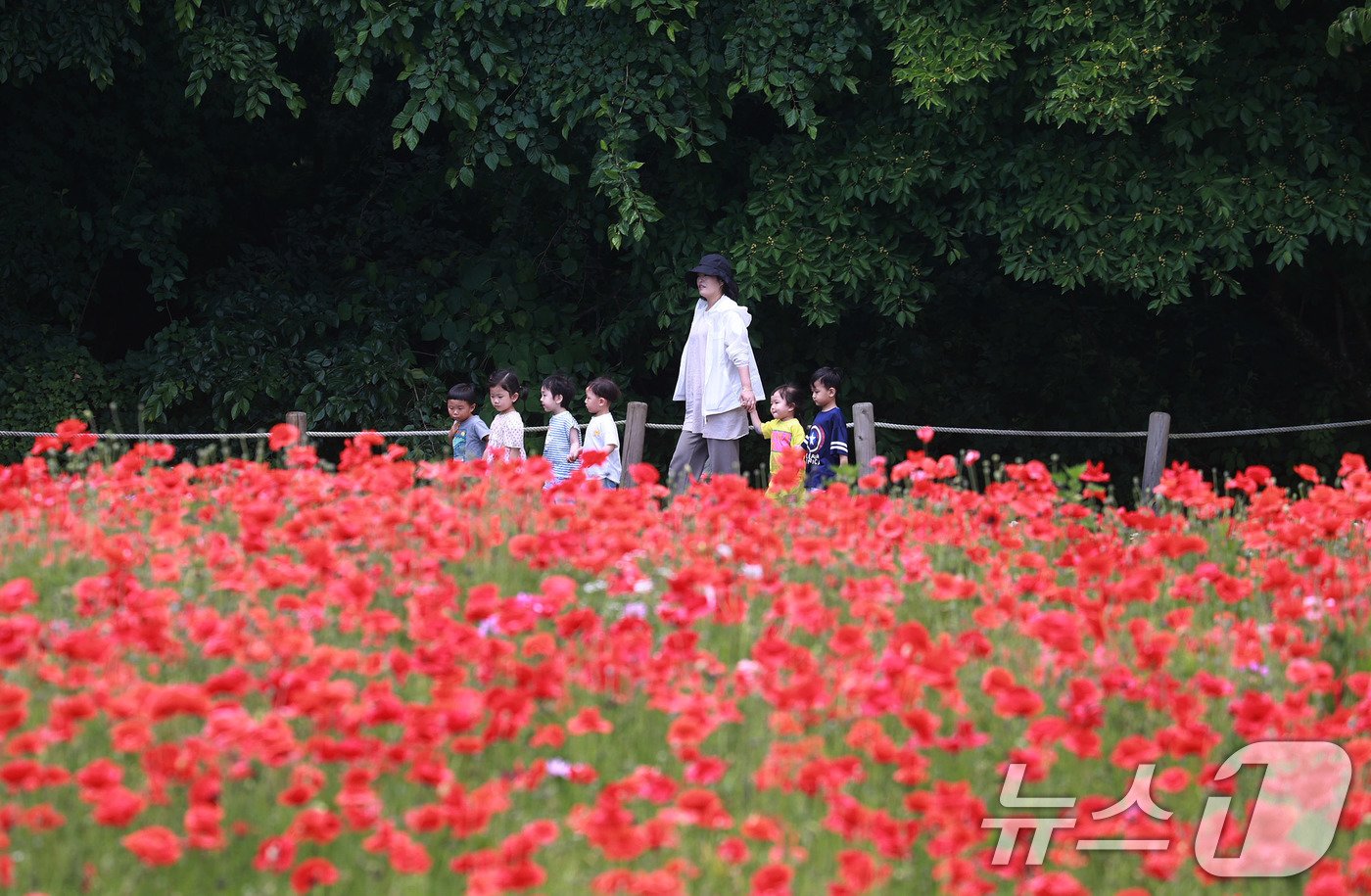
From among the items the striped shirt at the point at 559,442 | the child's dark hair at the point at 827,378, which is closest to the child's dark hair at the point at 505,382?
the striped shirt at the point at 559,442

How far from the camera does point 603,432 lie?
9156 millimetres

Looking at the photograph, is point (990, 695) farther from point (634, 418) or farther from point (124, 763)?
point (634, 418)

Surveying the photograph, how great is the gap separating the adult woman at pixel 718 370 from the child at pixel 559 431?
65cm

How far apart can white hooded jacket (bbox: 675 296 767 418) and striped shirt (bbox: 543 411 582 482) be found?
70 cm

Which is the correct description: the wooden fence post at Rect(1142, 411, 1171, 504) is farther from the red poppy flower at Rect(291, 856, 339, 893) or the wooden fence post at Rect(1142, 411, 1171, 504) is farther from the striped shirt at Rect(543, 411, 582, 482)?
the red poppy flower at Rect(291, 856, 339, 893)

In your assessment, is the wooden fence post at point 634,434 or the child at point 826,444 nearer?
the child at point 826,444

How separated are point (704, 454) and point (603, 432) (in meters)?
1.15

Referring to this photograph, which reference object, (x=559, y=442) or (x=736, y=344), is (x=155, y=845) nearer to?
(x=559, y=442)

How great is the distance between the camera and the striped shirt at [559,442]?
9.11 metres

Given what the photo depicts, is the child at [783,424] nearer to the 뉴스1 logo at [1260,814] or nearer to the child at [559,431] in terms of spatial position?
the child at [559,431]

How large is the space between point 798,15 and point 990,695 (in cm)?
797

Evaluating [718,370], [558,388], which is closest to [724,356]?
[718,370]

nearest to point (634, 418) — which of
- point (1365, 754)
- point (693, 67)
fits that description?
point (693, 67)

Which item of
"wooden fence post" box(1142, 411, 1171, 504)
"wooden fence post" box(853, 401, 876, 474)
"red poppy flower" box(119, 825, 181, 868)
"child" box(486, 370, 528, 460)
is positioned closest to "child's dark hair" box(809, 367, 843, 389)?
"wooden fence post" box(853, 401, 876, 474)
